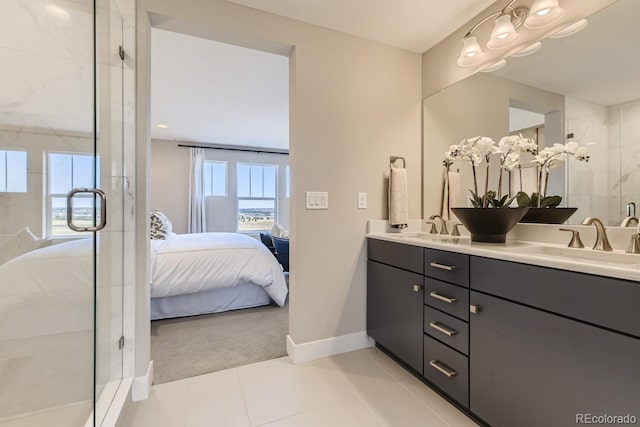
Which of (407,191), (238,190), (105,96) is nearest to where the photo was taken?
(105,96)

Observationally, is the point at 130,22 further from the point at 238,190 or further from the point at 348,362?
the point at 238,190

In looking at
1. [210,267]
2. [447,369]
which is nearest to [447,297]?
[447,369]

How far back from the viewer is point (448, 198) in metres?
2.15

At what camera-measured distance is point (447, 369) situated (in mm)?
1429

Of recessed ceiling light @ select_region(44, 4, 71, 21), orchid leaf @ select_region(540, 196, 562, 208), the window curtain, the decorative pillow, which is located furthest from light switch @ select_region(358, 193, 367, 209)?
the window curtain

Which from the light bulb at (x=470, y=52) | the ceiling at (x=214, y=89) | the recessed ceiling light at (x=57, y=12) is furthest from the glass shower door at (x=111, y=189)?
the light bulb at (x=470, y=52)

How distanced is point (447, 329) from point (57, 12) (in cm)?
260

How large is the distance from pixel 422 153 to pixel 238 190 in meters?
4.57

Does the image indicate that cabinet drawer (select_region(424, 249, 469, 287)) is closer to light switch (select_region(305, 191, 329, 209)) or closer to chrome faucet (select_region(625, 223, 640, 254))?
chrome faucet (select_region(625, 223, 640, 254))

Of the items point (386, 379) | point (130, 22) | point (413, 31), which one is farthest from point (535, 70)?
point (130, 22)

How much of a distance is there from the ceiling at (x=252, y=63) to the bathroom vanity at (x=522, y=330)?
151 centimetres

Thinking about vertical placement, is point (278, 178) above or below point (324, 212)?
above

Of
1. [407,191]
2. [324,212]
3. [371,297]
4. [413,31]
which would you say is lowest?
[371,297]

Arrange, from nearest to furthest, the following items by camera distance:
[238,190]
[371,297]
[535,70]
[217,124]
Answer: [535,70] < [371,297] < [217,124] < [238,190]
